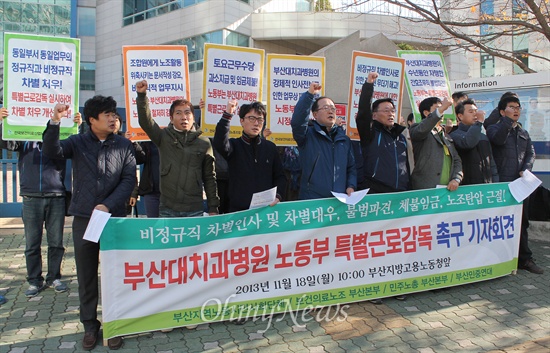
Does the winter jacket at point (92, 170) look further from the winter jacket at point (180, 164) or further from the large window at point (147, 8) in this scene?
the large window at point (147, 8)

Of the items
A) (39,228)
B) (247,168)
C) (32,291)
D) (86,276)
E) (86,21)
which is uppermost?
(86,21)

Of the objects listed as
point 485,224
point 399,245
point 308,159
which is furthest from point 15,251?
point 485,224

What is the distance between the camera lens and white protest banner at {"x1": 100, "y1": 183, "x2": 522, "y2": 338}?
3.54m

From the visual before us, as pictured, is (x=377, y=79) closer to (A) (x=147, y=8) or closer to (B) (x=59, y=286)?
(B) (x=59, y=286)

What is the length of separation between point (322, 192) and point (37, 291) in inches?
116

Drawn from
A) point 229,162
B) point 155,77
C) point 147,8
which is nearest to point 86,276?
point 229,162

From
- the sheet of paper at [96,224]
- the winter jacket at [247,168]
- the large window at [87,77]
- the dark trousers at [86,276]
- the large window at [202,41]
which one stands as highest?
the large window at [202,41]

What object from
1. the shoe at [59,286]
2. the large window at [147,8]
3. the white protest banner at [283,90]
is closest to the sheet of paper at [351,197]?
the white protest banner at [283,90]

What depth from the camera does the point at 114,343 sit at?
345 centimetres

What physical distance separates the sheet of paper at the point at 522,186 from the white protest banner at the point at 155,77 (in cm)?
361

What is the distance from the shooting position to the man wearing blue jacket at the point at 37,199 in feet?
14.8

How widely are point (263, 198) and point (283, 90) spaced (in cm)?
167

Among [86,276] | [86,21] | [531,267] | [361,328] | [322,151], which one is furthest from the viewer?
[86,21]

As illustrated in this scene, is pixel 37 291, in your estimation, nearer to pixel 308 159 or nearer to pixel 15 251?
pixel 15 251
